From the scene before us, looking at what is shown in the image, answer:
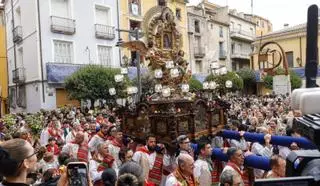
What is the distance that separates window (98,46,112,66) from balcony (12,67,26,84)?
4.68m

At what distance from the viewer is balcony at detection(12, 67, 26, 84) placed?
26203 mm

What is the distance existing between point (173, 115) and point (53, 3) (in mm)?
17906

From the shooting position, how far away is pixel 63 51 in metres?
24.4

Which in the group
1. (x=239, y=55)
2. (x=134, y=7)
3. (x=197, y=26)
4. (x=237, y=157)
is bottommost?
(x=237, y=157)

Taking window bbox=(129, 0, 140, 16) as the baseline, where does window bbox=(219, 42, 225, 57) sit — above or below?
below

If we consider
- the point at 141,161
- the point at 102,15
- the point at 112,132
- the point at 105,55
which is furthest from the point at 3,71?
the point at 141,161

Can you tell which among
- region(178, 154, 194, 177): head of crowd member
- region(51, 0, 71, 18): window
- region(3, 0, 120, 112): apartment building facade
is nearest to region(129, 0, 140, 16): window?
region(3, 0, 120, 112): apartment building facade

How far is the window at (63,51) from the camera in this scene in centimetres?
2406

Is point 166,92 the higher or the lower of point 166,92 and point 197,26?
the lower

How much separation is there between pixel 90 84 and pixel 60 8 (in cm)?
550

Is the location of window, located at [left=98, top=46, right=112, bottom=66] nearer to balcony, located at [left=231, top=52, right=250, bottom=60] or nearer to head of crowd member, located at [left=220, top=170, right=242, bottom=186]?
balcony, located at [left=231, top=52, right=250, bottom=60]

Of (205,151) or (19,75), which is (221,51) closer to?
(19,75)

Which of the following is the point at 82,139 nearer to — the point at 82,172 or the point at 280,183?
the point at 82,172

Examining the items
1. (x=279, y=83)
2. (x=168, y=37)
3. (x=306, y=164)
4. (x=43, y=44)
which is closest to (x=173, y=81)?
(x=168, y=37)
